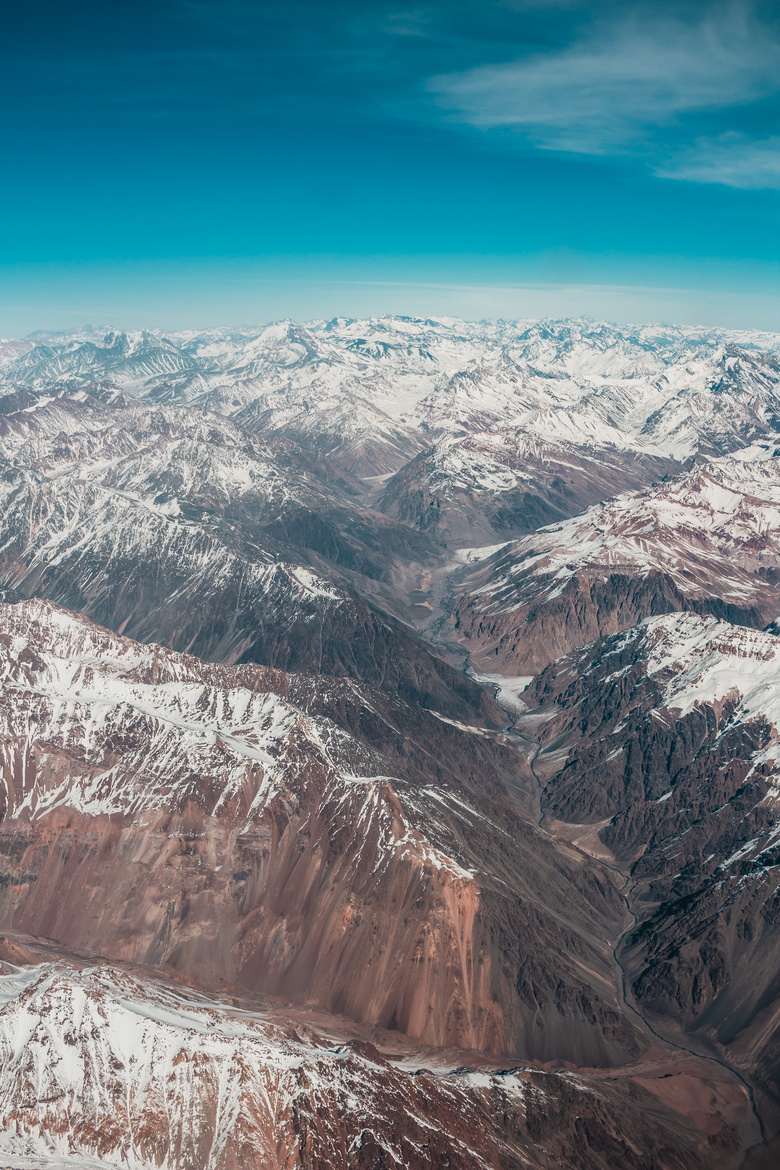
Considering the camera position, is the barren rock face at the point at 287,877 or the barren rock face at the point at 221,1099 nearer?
the barren rock face at the point at 221,1099

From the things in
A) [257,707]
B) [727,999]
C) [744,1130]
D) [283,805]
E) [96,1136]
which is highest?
[257,707]

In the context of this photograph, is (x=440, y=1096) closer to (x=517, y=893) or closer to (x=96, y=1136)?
(x=96, y=1136)

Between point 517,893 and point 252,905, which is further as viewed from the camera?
point 517,893

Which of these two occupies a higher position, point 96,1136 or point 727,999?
point 727,999

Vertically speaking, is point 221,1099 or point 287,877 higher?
point 287,877

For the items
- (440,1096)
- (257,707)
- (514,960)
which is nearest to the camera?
(440,1096)

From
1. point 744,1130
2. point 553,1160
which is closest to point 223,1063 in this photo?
point 553,1160

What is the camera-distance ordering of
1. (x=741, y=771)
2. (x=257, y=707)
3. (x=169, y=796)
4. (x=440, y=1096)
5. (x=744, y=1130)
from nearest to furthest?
(x=440, y=1096)
(x=744, y=1130)
(x=169, y=796)
(x=257, y=707)
(x=741, y=771)

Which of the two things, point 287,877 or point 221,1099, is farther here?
point 287,877

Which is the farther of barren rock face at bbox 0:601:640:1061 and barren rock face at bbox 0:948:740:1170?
barren rock face at bbox 0:601:640:1061
